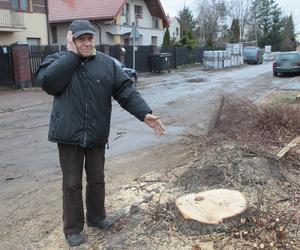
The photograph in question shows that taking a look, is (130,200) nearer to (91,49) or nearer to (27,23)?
(91,49)

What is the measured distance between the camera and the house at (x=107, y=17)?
34062 millimetres

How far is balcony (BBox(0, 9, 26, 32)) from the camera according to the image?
2333cm

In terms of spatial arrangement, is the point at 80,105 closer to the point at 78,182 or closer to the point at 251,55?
the point at 78,182

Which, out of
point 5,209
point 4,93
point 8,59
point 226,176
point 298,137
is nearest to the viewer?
point 226,176

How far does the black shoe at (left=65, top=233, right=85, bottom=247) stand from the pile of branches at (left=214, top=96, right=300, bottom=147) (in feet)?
10.5

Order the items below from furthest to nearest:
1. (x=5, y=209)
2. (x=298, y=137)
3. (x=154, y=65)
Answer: (x=154, y=65)
(x=298, y=137)
(x=5, y=209)

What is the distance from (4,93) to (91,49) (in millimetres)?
14720

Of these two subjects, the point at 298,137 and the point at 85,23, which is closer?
the point at 85,23

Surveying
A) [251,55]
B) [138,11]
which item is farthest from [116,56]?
[251,55]

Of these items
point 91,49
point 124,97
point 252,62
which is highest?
point 91,49

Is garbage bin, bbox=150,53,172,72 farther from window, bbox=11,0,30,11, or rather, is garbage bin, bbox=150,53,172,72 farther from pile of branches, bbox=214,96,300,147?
pile of branches, bbox=214,96,300,147

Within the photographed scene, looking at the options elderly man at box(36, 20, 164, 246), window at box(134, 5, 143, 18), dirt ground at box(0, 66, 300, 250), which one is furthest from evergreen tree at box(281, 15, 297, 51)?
elderly man at box(36, 20, 164, 246)

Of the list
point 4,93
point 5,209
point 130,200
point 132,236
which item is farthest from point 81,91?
point 4,93

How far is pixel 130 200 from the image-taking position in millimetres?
4820
